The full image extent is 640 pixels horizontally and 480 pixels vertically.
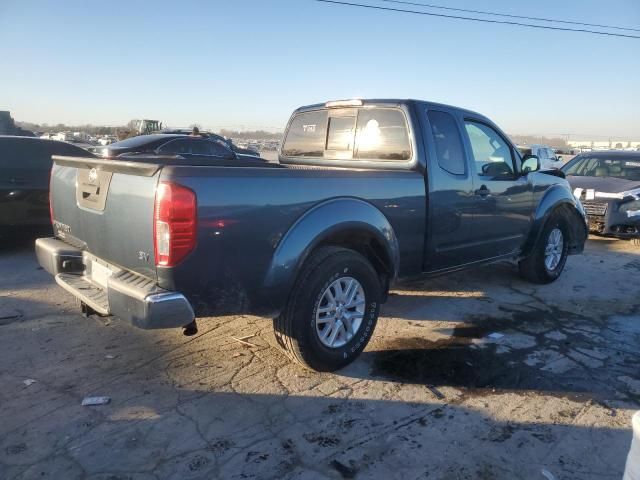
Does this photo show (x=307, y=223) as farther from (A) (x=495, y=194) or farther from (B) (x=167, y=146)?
(B) (x=167, y=146)

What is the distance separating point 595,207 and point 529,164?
415 centimetres

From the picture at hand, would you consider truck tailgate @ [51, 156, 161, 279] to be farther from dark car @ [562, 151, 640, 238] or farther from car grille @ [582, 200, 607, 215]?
dark car @ [562, 151, 640, 238]

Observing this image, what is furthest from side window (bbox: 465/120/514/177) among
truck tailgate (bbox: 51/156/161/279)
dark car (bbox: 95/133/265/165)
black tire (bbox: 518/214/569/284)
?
dark car (bbox: 95/133/265/165)

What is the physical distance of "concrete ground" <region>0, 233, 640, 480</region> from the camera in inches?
102

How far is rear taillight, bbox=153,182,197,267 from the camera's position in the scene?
2650 millimetres

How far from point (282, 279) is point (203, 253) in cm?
59

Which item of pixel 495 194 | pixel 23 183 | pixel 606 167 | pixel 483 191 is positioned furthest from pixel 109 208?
pixel 606 167

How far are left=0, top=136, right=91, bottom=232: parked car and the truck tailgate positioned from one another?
11.4 feet

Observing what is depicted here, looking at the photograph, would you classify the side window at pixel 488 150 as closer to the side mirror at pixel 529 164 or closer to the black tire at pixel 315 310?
the side mirror at pixel 529 164

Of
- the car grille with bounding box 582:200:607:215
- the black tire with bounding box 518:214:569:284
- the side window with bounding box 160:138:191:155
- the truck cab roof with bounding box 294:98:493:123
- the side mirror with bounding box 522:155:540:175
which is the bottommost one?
the black tire with bounding box 518:214:569:284

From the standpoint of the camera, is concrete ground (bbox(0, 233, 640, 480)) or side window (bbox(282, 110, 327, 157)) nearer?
concrete ground (bbox(0, 233, 640, 480))

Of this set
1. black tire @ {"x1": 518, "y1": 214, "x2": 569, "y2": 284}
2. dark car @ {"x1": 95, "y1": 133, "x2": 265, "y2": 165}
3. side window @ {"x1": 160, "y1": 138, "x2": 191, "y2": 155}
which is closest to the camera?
black tire @ {"x1": 518, "y1": 214, "x2": 569, "y2": 284}

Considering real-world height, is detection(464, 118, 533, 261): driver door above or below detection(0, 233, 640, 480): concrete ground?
above

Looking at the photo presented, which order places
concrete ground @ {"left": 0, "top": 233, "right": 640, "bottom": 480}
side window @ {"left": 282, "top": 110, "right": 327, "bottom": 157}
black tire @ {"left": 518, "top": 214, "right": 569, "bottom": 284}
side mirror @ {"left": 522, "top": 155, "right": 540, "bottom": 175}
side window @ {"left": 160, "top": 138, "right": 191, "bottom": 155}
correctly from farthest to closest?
side window @ {"left": 160, "top": 138, "right": 191, "bottom": 155}, black tire @ {"left": 518, "top": 214, "right": 569, "bottom": 284}, side mirror @ {"left": 522, "top": 155, "right": 540, "bottom": 175}, side window @ {"left": 282, "top": 110, "right": 327, "bottom": 157}, concrete ground @ {"left": 0, "top": 233, "right": 640, "bottom": 480}
